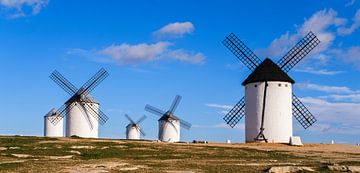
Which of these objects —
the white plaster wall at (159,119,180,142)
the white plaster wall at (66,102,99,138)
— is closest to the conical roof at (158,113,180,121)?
the white plaster wall at (159,119,180,142)

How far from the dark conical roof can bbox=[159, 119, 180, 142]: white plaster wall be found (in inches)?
1450

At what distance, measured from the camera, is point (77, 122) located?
71.5 m

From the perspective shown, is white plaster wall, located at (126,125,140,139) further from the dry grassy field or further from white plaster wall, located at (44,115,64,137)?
the dry grassy field

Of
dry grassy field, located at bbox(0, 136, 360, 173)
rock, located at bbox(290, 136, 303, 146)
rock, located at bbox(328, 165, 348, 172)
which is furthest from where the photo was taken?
rock, located at bbox(290, 136, 303, 146)

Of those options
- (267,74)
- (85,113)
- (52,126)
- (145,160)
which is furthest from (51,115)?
(145,160)

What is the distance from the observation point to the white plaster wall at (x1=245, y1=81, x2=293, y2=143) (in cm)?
5381

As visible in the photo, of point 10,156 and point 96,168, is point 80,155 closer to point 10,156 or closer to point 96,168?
point 10,156

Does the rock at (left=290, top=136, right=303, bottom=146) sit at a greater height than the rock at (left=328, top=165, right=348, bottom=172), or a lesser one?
greater

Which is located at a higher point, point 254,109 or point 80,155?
point 254,109

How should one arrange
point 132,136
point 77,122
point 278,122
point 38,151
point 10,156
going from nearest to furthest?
point 10,156
point 38,151
point 278,122
point 77,122
point 132,136

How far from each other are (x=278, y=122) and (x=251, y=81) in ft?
17.4

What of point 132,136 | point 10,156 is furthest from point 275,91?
point 132,136

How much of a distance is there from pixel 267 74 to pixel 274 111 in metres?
4.02

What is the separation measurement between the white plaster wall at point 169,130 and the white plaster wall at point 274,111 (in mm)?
37727
